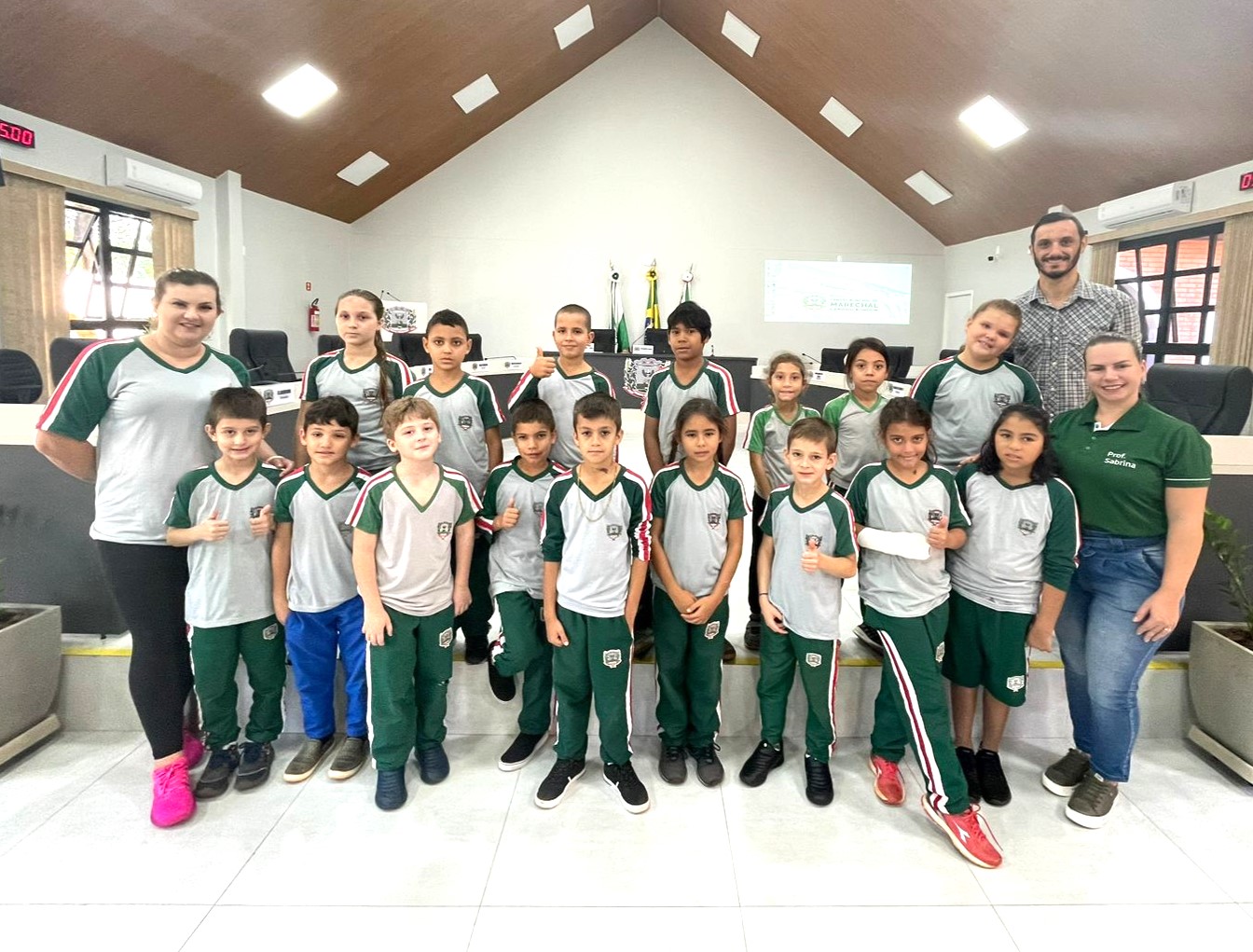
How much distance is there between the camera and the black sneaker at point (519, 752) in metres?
2.18

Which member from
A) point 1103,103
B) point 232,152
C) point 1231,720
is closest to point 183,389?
point 1231,720

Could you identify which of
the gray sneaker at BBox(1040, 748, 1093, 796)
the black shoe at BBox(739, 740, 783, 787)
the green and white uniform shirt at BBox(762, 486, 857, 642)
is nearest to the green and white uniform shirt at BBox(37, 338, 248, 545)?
the green and white uniform shirt at BBox(762, 486, 857, 642)

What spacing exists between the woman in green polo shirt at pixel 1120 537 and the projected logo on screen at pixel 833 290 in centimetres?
861

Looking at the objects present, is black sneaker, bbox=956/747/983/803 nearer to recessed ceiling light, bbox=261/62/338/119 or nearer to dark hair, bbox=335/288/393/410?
dark hair, bbox=335/288/393/410

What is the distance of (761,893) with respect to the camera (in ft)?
5.57

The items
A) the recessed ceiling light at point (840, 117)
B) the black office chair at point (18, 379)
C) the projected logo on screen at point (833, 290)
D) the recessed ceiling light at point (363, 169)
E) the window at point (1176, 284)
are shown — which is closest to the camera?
the black office chair at point (18, 379)

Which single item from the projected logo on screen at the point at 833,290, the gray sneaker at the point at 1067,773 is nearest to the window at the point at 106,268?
the gray sneaker at the point at 1067,773

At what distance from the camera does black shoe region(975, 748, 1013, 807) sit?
6.78ft

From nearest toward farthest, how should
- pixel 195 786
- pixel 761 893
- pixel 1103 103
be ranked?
pixel 761 893 → pixel 195 786 → pixel 1103 103

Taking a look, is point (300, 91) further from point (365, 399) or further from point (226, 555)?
point (226, 555)

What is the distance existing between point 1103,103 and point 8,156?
8.04 metres

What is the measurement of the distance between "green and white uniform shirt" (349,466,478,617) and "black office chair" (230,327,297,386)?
150 inches

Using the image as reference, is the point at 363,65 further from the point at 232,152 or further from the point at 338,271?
the point at 338,271

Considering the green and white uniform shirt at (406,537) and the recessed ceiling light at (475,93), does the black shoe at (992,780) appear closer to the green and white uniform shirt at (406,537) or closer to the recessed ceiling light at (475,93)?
the green and white uniform shirt at (406,537)
